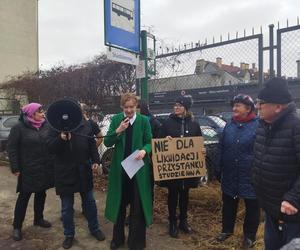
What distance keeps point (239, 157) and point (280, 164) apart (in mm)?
1513

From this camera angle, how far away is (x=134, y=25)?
6.62 m

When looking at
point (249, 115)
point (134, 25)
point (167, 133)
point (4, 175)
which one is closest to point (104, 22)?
point (134, 25)

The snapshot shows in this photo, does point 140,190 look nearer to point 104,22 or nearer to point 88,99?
point 104,22

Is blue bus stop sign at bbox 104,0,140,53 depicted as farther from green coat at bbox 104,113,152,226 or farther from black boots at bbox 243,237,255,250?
black boots at bbox 243,237,255,250

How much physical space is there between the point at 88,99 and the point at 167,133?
4036mm

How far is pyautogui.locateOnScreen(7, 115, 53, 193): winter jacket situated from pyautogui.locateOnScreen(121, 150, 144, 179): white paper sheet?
48.1 inches

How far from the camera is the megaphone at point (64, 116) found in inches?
184

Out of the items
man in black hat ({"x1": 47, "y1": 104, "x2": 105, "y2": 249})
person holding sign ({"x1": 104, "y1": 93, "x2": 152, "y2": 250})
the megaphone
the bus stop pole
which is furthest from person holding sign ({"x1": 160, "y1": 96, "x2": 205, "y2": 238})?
the bus stop pole

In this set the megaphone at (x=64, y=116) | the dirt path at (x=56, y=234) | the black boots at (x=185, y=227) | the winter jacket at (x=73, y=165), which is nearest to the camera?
the megaphone at (x=64, y=116)

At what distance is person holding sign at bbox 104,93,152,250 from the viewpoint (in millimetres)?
4828

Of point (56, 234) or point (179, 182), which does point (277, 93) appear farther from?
point (56, 234)

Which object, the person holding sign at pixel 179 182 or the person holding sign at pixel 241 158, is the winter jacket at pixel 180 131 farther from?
the person holding sign at pixel 241 158

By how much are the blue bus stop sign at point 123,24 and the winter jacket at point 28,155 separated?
1760mm

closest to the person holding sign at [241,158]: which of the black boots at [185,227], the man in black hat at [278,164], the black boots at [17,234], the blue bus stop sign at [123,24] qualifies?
the black boots at [185,227]
